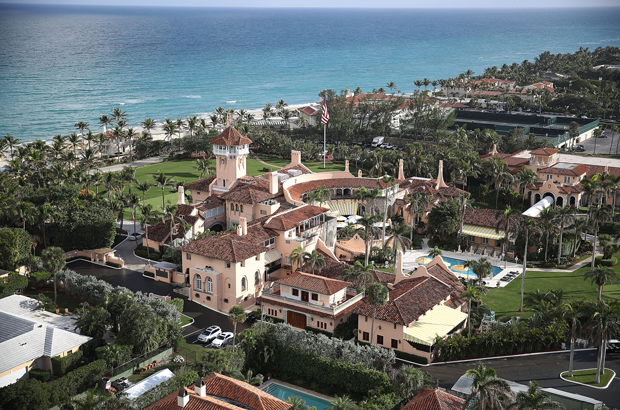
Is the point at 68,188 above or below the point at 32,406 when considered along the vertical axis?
above

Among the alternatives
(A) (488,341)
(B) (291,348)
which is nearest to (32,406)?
(B) (291,348)

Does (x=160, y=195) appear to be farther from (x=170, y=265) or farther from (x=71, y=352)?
(x=71, y=352)

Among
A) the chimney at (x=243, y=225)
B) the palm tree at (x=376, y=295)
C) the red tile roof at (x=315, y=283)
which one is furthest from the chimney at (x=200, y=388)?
the chimney at (x=243, y=225)

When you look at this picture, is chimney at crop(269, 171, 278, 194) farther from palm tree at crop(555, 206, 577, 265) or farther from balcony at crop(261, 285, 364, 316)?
palm tree at crop(555, 206, 577, 265)

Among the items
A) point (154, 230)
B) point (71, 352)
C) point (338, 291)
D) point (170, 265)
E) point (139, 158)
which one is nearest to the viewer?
point (71, 352)

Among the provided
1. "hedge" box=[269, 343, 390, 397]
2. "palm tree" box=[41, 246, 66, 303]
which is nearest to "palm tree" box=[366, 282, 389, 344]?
"hedge" box=[269, 343, 390, 397]

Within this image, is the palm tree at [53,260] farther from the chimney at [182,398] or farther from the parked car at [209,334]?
the chimney at [182,398]
